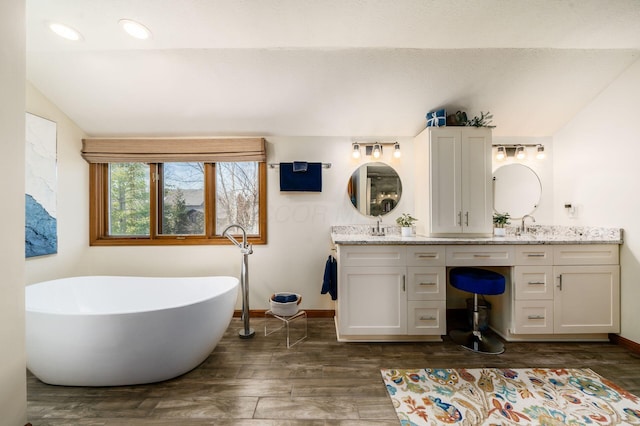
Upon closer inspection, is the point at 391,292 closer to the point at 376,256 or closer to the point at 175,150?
the point at 376,256

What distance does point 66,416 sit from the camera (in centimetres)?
141

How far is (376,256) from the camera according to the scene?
2188 millimetres

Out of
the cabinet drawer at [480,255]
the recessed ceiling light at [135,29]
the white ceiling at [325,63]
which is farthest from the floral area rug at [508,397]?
the recessed ceiling light at [135,29]

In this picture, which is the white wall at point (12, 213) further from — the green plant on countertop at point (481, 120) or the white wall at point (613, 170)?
the white wall at point (613, 170)

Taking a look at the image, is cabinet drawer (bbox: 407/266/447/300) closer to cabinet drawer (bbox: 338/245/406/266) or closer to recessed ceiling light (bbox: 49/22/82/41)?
cabinet drawer (bbox: 338/245/406/266)

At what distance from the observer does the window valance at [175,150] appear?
2.66m

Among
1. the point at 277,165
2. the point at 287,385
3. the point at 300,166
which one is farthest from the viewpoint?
the point at 277,165

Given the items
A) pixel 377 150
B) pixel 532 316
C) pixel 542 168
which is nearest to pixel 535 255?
pixel 532 316

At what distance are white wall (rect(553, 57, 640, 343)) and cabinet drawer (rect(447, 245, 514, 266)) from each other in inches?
36.5

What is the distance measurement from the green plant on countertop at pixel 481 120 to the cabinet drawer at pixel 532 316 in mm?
1632

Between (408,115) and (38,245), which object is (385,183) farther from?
(38,245)

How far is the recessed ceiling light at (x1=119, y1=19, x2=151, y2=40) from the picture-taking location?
1.64 m

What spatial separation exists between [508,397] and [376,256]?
119 cm

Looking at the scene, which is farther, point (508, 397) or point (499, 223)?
point (499, 223)
